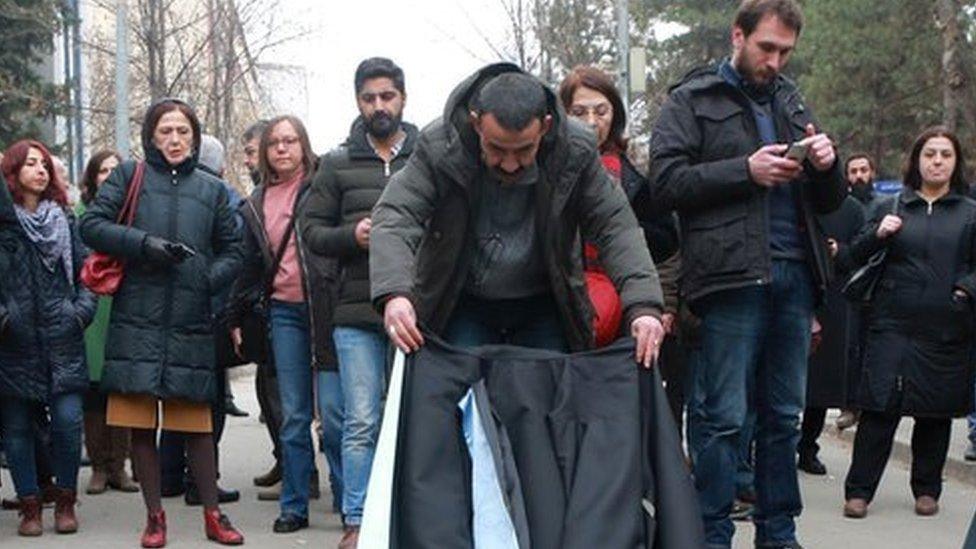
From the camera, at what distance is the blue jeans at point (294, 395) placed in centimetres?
853

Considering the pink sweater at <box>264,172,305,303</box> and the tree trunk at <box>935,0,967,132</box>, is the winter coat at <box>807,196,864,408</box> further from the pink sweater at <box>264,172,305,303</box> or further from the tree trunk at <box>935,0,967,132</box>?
the tree trunk at <box>935,0,967,132</box>

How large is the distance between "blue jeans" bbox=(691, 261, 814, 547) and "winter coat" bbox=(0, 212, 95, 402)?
10.7 ft

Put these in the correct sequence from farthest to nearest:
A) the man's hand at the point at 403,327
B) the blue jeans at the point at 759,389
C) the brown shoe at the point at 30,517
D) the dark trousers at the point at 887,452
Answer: the dark trousers at the point at 887,452 < the brown shoe at the point at 30,517 < the blue jeans at the point at 759,389 < the man's hand at the point at 403,327

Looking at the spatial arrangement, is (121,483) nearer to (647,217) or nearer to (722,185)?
(647,217)

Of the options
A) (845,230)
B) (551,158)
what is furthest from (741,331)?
(845,230)

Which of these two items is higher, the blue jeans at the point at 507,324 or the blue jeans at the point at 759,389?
the blue jeans at the point at 507,324

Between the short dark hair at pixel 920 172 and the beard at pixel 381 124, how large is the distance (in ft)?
9.87

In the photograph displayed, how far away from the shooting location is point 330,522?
889cm

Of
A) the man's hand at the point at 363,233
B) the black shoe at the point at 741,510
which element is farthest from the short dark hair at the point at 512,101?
the black shoe at the point at 741,510

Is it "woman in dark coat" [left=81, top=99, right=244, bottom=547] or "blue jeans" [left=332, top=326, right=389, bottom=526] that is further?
"woman in dark coat" [left=81, top=99, right=244, bottom=547]

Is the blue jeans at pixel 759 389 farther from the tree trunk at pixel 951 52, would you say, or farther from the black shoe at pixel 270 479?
the tree trunk at pixel 951 52

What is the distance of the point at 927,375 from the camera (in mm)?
9055

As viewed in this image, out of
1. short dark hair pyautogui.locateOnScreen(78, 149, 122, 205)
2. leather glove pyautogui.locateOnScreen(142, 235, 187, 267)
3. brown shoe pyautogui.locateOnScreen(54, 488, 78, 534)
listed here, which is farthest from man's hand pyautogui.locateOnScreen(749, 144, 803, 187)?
short dark hair pyautogui.locateOnScreen(78, 149, 122, 205)

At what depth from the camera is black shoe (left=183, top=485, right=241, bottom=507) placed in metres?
9.59
